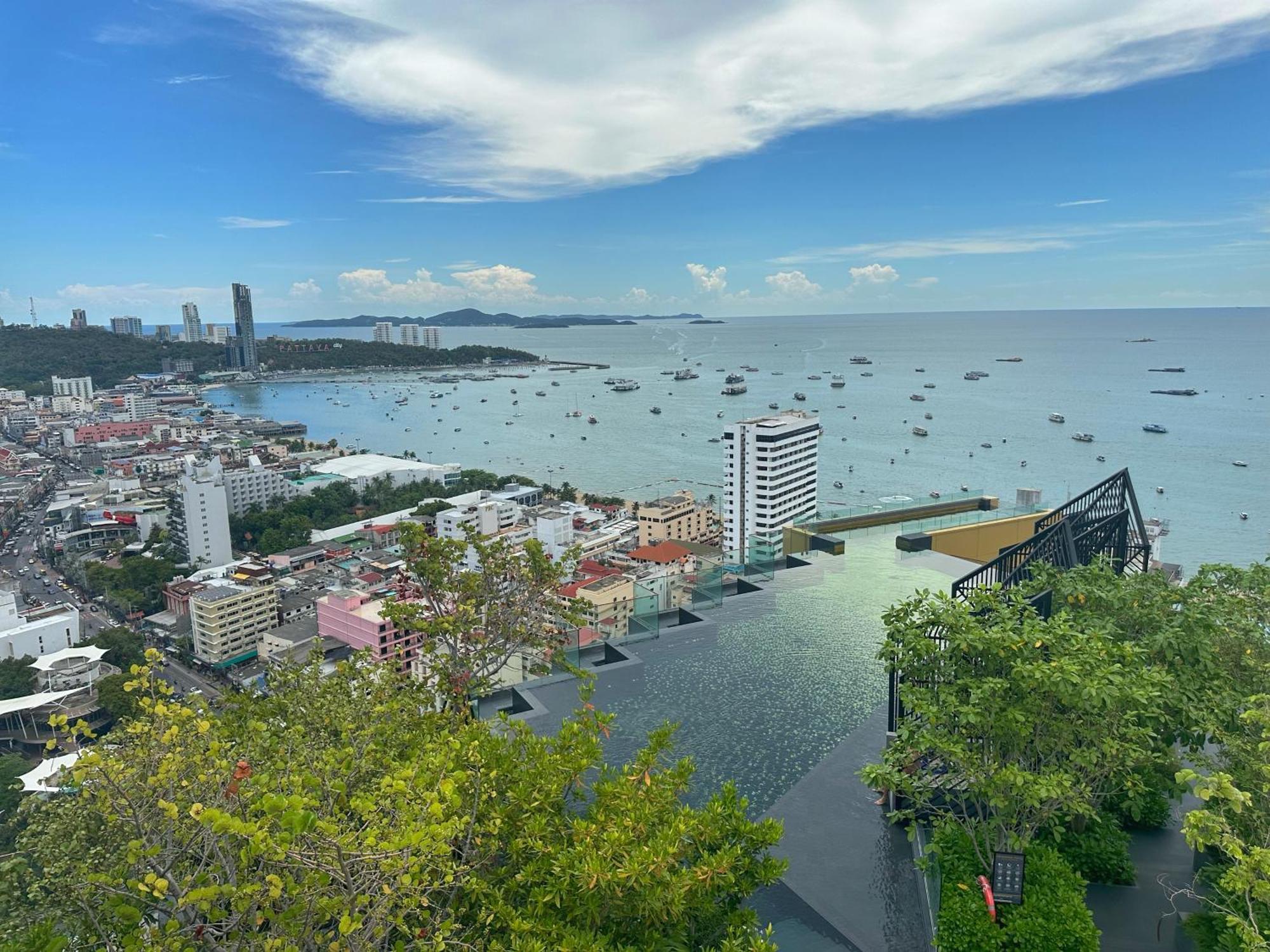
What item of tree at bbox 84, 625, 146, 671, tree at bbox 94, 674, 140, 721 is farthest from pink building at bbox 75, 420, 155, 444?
tree at bbox 94, 674, 140, 721

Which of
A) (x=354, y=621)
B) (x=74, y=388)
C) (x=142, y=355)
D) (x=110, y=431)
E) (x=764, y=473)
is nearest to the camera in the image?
(x=354, y=621)

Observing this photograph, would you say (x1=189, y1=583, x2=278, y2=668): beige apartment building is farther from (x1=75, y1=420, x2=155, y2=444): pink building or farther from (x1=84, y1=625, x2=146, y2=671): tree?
(x1=75, y1=420, x2=155, y2=444): pink building

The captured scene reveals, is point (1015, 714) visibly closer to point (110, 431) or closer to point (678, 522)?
point (678, 522)

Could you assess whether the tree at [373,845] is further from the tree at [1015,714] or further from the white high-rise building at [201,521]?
the white high-rise building at [201,521]

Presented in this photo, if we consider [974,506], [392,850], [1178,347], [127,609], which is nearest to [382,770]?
[392,850]

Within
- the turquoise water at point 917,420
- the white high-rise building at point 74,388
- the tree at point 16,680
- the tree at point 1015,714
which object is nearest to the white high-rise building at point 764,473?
the turquoise water at point 917,420

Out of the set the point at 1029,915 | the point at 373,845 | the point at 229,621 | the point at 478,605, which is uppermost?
the point at 373,845

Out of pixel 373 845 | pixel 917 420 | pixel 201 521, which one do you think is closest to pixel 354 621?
pixel 201 521
